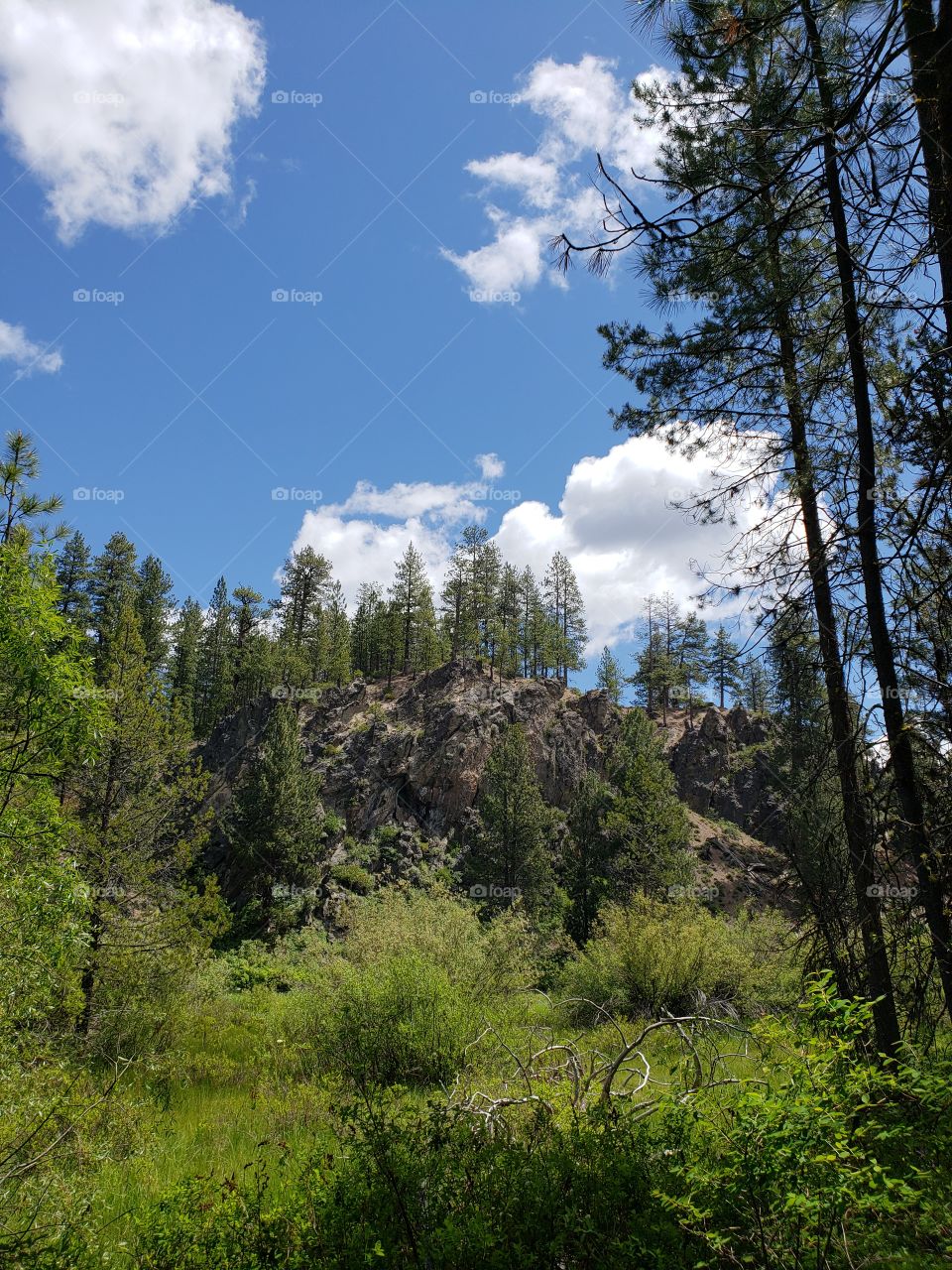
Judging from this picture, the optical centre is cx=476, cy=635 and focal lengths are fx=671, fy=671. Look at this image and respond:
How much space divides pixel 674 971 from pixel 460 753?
28.3 metres

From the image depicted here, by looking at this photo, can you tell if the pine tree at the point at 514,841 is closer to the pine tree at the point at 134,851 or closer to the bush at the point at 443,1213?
the pine tree at the point at 134,851

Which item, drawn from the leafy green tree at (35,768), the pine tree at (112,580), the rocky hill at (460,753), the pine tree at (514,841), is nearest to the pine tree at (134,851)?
the leafy green tree at (35,768)

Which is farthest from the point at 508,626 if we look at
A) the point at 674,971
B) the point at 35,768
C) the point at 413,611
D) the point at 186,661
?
the point at 35,768

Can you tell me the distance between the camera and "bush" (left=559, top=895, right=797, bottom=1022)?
15039 mm

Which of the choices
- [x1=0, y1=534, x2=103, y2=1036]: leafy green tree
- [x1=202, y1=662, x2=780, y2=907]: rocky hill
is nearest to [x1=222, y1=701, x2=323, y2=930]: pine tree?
[x1=202, y1=662, x2=780, y2=907]: rocky hill

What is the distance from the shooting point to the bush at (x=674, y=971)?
15.0m

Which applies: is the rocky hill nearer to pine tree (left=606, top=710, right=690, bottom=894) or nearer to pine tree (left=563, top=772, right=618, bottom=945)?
pine tree (left=606, top=710, right=690, bottom=894)

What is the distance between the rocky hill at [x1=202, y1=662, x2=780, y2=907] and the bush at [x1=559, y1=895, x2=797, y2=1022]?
822 inches

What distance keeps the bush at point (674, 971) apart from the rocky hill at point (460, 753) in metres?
20.9

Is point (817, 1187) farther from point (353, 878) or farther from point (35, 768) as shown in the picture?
point (353, 878)

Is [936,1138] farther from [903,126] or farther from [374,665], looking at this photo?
[374,665]

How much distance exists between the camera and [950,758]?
4285 mm

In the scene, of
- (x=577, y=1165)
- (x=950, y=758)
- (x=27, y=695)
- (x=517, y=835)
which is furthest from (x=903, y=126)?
(x=517, y=835)

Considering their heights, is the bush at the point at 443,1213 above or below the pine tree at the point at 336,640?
below
